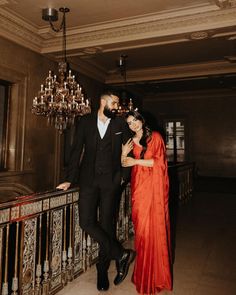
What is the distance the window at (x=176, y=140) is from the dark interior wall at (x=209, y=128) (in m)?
0.33

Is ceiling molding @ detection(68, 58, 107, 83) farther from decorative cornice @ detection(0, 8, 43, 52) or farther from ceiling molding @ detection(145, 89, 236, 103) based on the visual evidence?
ceiling molding @ detection(145, 89, 236, 103)

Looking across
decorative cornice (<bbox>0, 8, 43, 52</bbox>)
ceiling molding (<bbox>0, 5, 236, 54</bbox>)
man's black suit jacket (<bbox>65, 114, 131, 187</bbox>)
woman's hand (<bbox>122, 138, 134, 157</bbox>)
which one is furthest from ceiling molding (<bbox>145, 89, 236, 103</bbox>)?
man's black suit jacket (<bbox>65, 114, 131, 187</bbox>)

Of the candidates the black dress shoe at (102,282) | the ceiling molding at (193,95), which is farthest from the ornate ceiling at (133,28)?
the ceiling molding at (193,95)

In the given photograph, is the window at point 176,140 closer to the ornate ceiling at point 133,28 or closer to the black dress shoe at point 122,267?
the ornate ceiling at point 133,28

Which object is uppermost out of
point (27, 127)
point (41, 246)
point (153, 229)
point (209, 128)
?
point (209, 128)

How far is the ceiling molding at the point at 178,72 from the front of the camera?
28.5ft

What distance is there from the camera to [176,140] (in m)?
14.6

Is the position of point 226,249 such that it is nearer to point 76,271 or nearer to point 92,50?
point 76,271

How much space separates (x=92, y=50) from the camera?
691cm

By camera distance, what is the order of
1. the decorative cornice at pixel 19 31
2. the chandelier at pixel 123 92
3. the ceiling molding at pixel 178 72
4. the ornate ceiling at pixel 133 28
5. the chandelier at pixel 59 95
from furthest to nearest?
the ceiling molding at pixel 178 72, the chandelier at pixel 123 92, the decorative cornice at pixel 19 31, the chandelier at pixel 59 95, the ornate ceiling at pixel 133 28

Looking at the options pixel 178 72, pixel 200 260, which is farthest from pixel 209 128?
pixel 200 260

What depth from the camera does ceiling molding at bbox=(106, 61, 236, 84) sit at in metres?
8.68

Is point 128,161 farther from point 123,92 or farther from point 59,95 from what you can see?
point 123,92

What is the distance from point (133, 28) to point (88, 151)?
14.5 feet
